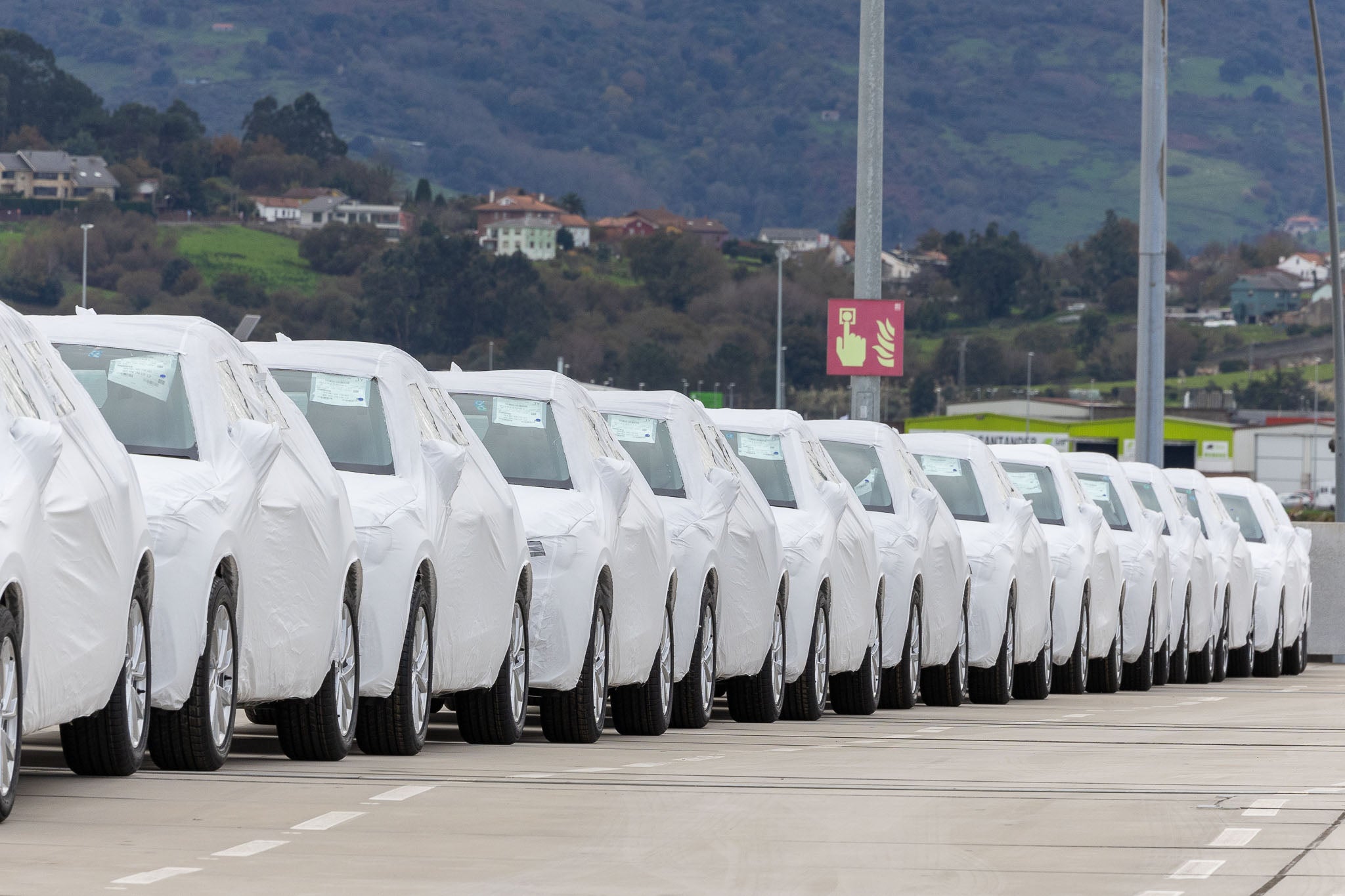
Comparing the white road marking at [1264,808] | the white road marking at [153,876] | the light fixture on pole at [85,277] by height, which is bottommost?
the white road marking at [1264,808]

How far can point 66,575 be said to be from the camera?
27.7 ft

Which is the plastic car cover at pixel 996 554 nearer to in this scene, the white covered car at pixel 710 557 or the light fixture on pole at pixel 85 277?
the white covered car at pixel 710 557

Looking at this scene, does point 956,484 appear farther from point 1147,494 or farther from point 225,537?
point 225,537

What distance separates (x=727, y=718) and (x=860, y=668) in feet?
3.78

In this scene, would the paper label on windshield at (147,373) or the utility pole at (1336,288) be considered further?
the utility pole at (1336,288)

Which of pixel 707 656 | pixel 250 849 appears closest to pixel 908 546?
pixel 707 656

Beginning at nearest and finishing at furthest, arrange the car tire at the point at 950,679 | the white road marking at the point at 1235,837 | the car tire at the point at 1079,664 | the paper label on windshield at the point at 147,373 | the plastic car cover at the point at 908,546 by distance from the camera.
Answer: the white road marking at the point at 1235,837 → the paper label on windshield at the point at 147,373 → the plastic car cover at the point at 908,546 → the car tire at the point at 950,679 → the car tire at the point at 1079,664

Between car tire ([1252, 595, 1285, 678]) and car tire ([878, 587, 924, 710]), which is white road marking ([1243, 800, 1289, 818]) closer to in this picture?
car tire ([878, 587, 924, 710])

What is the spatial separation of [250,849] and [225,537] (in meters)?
1.66

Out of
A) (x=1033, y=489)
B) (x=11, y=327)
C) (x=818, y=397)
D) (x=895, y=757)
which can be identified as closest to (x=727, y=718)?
(x=895, y=757)

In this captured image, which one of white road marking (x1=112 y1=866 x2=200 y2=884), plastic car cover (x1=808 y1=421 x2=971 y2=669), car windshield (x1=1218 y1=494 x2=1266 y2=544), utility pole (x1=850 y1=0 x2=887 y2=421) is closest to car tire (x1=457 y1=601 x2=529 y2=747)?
white road marking (x1=112 y1=866 x2=200 y2=884)

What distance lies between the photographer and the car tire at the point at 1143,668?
75.0ft

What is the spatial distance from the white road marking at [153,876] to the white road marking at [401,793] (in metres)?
1.88

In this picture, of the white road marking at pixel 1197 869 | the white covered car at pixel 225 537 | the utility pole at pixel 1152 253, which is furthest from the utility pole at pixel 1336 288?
the white road marking at pixel 1197 869
